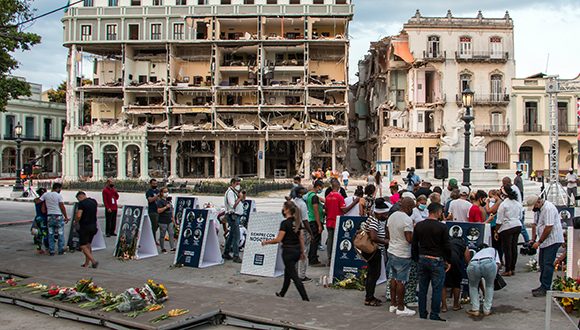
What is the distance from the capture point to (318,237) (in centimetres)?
1398

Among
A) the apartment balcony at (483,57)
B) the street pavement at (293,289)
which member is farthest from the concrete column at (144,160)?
the street pavement at (293,289)

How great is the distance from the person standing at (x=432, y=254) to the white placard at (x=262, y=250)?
4175 millimetres

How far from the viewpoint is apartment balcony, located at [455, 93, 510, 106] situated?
5891 centimetres

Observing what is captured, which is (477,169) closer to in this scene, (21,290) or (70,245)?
(70,245)

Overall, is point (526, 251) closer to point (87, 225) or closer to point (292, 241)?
point (292, 241)

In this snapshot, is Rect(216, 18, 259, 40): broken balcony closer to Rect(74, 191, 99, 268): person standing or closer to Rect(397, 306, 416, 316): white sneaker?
Rect(74, 191, 99, 268): person standing

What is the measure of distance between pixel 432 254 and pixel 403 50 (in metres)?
54.2

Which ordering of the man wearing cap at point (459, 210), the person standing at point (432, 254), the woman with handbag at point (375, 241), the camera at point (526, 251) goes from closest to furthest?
the person standing at point (432, 254) < the woman with handbag at point (375, 241) < the man wearing cap at point (459, 210) < the camera at point (526, 251)

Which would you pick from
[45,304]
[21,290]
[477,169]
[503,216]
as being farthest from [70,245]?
[477,169]

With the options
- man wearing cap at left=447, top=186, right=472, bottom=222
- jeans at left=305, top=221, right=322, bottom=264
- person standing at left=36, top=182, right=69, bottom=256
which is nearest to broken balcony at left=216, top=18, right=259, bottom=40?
person standing at left=36, top=182, right=69, bottom=256

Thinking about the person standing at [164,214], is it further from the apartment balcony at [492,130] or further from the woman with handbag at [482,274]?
the apartment balcony at [492,130]

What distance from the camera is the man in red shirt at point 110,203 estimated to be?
17.9 m

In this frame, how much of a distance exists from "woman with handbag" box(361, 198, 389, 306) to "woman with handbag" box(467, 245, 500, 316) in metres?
1.46

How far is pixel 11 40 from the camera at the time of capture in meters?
17.0
